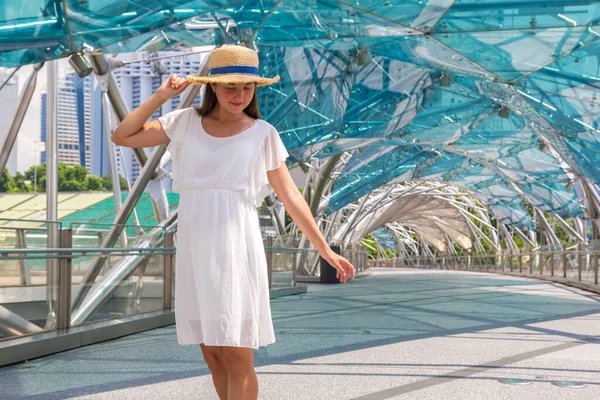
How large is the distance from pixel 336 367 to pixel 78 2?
189 inches

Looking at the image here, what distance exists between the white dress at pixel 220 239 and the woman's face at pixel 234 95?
11cm

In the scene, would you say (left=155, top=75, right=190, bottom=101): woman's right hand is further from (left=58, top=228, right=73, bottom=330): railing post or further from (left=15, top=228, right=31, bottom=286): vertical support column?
(left=58, top=228, right=73, bottom=330): railing post

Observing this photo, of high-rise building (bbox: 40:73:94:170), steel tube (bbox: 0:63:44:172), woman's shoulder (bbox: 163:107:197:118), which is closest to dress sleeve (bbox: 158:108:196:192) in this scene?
woman's shoulder (bbox: 163:107:197:118)

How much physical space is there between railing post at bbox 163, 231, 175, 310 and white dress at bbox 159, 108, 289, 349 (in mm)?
6665

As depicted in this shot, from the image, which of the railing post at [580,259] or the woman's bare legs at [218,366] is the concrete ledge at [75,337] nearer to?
the woman's bare legs at [218,366]

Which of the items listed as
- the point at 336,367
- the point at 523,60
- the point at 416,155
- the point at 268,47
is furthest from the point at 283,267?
the point at 416,155

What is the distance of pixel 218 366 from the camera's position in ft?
11.7

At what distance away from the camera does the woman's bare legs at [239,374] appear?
3375 millimetres

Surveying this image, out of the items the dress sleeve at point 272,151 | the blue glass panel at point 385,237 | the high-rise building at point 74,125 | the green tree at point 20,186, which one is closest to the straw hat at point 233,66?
the dress sleeve at point 272,151

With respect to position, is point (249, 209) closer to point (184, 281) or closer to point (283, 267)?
point (184, 281)

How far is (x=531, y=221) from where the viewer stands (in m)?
47.5

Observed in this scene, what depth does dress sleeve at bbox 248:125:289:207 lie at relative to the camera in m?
3.53

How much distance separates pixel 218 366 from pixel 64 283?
14.9 ft

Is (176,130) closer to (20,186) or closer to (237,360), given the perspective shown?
(237,360)
